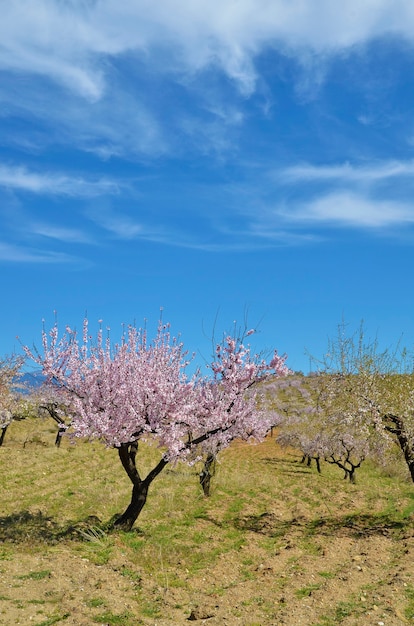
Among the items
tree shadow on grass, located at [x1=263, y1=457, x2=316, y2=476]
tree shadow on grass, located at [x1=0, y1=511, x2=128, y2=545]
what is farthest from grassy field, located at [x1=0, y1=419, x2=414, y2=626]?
tree shadow on grass, located at [x1=263, y1=457, x2=316, y2=476]

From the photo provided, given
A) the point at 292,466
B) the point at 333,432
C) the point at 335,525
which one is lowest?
the point at 335,525

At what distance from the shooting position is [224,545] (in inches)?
723

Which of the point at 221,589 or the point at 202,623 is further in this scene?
the point at 221,589

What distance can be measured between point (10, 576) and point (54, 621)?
130 inches

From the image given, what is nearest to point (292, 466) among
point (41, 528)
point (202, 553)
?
point (202, 553)

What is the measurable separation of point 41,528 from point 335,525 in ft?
39.5

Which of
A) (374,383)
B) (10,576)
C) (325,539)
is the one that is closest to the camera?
(10,576)

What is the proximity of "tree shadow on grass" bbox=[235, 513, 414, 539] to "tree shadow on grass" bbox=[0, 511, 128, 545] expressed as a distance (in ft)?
20.4

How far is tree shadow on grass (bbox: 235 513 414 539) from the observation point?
2036 cm

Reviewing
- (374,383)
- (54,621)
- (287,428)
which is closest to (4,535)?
(54,621)

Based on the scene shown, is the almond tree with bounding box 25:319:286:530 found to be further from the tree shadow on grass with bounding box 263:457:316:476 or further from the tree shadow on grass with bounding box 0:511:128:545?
the tree shadow on grass with bounding box 263:457:316:476

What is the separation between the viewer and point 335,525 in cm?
2178

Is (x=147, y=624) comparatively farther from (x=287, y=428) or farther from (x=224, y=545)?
(x=287, y=428)

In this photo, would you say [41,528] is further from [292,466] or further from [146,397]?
[292,466]
